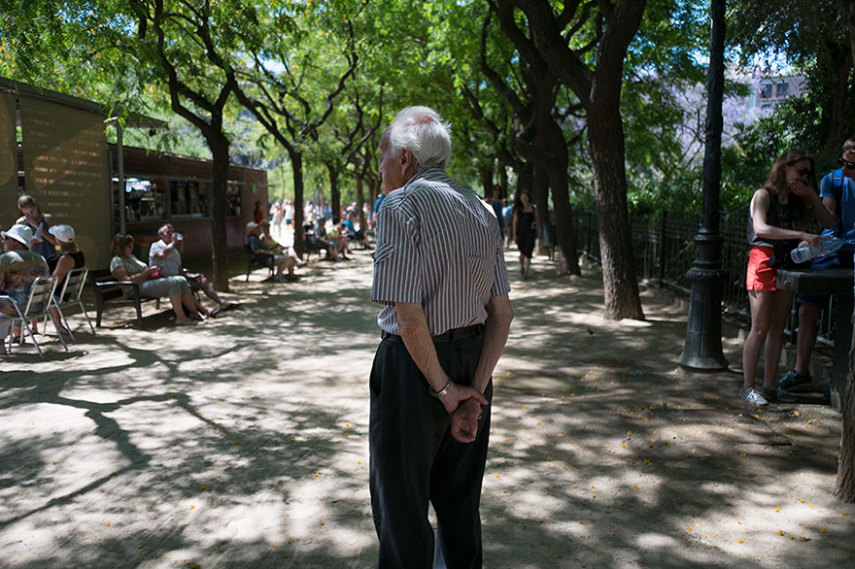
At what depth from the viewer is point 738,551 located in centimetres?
350

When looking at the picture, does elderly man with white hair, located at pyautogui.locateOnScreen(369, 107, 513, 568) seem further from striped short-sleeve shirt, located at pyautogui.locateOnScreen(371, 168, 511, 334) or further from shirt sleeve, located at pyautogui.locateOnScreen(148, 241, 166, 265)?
shirt sleeve, located at pyautogui.locateOnScreen(148, 241, 166, 265)

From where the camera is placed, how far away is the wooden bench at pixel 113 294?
400 inches

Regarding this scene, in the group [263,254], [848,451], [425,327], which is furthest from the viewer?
[263,254]

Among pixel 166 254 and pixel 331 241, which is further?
pixel 331 241

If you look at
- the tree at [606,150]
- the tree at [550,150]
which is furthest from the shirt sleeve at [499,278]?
the tree at [550,150]

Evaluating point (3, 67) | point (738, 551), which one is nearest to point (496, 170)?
point (3, 67)

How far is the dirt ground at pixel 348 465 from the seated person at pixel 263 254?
7.74m

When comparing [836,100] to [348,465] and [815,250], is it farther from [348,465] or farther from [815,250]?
[348,465]

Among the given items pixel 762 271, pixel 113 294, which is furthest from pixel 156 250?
pixel 762 271

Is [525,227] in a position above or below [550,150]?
below

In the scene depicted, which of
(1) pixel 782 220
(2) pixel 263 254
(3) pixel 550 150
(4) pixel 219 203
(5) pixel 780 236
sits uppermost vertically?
(3) pixel 550 150

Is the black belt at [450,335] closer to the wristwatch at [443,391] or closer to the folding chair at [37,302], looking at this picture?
the wristwatch at [443,391]

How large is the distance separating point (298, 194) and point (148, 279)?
10273 millimetres

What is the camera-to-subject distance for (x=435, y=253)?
2461 mm
